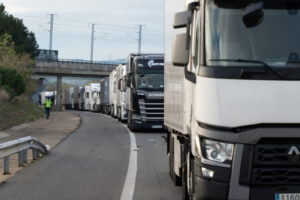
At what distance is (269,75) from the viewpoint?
6.47 m

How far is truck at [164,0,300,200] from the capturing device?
634 centimetres

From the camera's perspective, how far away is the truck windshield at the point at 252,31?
668cm

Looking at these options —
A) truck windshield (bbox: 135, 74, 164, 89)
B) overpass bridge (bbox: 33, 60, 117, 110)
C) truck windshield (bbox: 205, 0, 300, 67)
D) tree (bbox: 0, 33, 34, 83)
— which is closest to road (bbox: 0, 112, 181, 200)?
truck windshield (bbox: 205, 0, 300, 67)

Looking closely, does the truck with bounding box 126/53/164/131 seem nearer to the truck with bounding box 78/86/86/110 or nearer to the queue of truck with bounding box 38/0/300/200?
the queue of truck with bounding box 38/0/300/200

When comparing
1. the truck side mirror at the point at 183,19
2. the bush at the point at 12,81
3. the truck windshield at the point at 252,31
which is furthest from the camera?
the bush at the point at 12,81

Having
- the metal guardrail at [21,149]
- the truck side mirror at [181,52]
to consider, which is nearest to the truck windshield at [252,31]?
the truck side mirror at [181,52]

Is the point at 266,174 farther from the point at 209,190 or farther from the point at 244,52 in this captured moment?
the point at 244,52

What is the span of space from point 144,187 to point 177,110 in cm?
199

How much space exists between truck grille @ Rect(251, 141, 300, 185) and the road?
130 inches

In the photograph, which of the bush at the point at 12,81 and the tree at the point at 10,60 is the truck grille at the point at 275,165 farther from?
the tree at the point at 10,60

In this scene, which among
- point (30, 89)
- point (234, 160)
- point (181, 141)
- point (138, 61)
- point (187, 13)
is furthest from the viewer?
point (30, 89)

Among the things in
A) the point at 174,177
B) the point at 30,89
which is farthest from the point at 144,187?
the point at 30,89

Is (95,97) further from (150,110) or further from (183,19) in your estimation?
(183,19)

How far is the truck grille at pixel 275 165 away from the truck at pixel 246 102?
0.01 m
